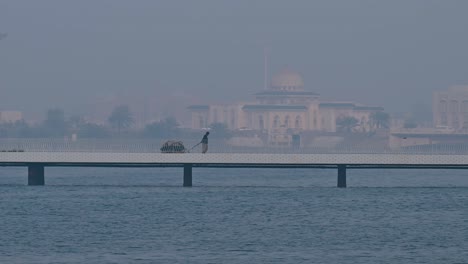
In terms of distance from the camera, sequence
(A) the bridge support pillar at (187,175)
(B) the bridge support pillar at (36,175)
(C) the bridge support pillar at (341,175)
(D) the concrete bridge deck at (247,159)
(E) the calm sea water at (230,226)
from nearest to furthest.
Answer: (E) the calm sea water at (230,226) → (D) the concrete bridge deck at (247,159) → (C) the bridge support pillar at (341,175) → (A) the bridge support pillar at (187,175) → (B) the bridge support pillar at (36,175)

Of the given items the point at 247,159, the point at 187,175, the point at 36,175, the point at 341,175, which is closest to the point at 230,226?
the point at 247,159

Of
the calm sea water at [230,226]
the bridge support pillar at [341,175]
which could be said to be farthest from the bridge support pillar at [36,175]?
the bridge support pillar at [341,175]

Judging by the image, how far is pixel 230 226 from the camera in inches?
2987

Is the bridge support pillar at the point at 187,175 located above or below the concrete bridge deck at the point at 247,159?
below

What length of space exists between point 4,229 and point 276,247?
55.3ft

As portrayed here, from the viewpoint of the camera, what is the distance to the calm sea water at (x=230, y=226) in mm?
61375

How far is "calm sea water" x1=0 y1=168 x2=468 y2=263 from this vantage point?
6138cm

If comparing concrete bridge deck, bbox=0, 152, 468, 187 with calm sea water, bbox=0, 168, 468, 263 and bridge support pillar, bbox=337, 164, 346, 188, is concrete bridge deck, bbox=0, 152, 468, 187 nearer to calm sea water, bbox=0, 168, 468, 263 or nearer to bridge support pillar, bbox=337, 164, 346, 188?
calm sea water, bbox=0, 168, 468, 263

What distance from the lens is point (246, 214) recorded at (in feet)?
276

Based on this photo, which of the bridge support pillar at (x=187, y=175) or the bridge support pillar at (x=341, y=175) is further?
the bridge support pillar at (x=187, y=175)

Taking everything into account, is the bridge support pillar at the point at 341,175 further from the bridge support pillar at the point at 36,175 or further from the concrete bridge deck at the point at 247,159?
the bridge support pillar at the point at 36,175

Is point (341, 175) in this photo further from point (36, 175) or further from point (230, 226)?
point (230, 226)

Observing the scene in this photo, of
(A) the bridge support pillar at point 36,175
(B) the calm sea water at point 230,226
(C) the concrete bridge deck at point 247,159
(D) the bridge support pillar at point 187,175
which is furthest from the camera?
(A) the bridge support pillar at point 36,175

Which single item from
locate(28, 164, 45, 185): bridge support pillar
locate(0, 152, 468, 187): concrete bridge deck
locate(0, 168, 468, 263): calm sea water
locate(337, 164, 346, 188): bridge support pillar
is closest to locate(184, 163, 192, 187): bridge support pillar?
locate(0, 168, 468, 263): calm sea water
